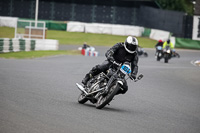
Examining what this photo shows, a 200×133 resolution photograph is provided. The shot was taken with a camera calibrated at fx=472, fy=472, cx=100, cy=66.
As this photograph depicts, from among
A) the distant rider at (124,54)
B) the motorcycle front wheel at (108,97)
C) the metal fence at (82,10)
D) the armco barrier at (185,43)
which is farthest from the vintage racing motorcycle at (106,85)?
the metal fence at (82,10)

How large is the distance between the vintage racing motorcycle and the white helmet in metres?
0.29

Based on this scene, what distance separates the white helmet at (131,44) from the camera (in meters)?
9.37

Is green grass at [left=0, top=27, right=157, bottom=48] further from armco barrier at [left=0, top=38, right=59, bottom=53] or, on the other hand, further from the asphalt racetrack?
the asphalt racetrack

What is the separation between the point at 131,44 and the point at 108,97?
1.24 meters

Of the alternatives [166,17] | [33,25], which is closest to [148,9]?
[166,17]

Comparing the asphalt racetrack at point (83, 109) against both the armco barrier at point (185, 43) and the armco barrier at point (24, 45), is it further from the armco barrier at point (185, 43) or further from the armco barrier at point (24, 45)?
the armco barrier at point (185, 43)

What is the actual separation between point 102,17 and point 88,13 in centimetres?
188

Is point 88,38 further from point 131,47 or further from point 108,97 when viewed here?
point 108,97

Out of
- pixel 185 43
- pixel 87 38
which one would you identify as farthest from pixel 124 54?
pixel 87 38

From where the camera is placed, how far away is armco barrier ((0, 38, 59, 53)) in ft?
90.4

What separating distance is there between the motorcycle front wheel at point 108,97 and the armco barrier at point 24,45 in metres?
18.4

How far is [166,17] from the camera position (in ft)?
165

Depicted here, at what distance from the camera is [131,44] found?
30.9ft

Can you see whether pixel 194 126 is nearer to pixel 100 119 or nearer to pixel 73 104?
pixel 100 119
